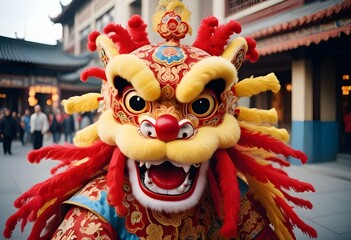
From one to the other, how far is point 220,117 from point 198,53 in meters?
0.31

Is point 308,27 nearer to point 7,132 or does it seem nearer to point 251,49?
point 251,49

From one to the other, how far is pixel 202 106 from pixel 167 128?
0.22 meters

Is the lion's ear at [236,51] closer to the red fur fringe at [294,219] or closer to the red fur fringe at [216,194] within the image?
the red fur fringe at [216,194]

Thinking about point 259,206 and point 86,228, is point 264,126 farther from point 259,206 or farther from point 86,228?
point 86,228

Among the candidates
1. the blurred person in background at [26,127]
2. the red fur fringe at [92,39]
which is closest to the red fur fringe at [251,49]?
the red fur fringe at [92,39]

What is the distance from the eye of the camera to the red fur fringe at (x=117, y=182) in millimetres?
1199

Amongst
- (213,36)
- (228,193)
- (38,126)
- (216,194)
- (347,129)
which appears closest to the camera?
(228,193)

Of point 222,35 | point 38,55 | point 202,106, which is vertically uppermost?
point 38,55

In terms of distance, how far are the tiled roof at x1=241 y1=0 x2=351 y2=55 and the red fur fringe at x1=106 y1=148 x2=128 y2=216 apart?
4788mm

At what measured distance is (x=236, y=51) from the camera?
1.44 metres

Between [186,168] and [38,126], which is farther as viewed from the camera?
[38,126]

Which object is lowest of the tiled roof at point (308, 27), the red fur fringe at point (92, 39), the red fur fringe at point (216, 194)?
the red fur fringe at point (216, 194)

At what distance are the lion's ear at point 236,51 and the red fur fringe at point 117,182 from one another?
2.16 feet

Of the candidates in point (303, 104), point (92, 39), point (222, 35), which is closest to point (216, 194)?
point (222, 35)
